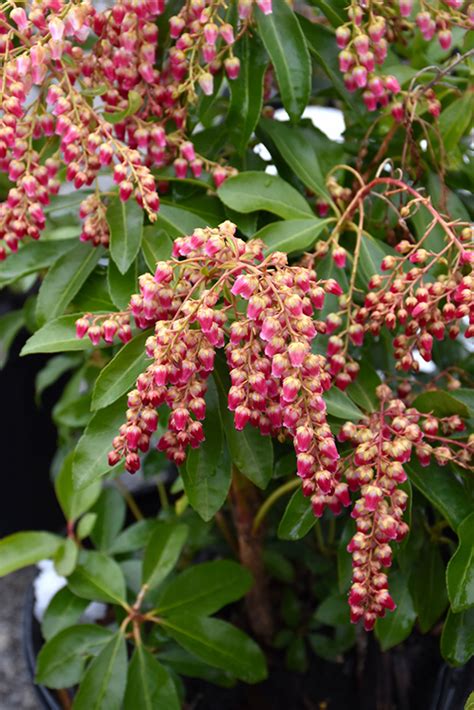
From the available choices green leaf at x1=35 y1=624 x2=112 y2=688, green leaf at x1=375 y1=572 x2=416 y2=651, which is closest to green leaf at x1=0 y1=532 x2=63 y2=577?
green leaf at x1=35 y1=624 x2=112 y2=688

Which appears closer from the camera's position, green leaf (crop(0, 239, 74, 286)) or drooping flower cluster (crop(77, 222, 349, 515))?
drooping flower cluster (crop(77, 222, 349, 515))

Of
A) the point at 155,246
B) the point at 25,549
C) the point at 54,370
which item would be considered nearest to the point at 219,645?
the point at 25,549

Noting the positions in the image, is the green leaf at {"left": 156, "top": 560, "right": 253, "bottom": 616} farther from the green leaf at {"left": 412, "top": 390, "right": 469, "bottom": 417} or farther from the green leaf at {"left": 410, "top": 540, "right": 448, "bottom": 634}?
the green leaf at {"left": 412, "top": 390, "right": 469, "bottom": 417}

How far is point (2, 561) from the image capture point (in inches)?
44.6

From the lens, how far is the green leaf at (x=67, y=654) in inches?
44.8

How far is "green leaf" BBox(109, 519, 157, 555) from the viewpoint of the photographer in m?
1.38

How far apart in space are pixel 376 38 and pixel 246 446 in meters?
0.43

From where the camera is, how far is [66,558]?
1.19m

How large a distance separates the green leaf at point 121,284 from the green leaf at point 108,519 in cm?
66

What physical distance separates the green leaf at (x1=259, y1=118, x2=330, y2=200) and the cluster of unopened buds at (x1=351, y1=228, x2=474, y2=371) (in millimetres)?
197

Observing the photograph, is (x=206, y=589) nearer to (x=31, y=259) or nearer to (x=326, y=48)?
(x=31, y=259)

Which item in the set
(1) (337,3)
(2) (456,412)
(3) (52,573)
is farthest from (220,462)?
(3) (52,573)

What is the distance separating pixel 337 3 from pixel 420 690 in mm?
1004

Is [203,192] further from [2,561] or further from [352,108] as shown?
[2,561]
